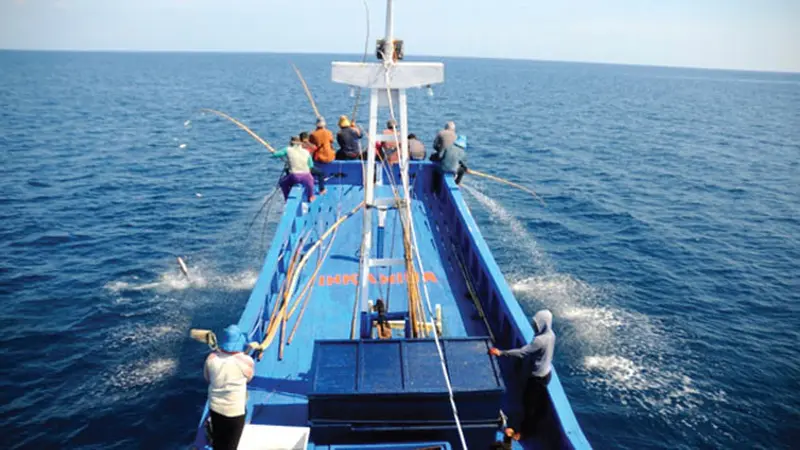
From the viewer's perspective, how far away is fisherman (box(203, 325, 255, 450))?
5.24 metres

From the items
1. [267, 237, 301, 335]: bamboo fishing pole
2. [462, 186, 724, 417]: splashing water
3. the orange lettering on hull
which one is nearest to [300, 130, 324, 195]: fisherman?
[267, 237, 301, 335]: bamboo fishing pole

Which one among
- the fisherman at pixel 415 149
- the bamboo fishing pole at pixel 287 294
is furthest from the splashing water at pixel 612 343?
the bamboo fishing pole at pixel 287 294

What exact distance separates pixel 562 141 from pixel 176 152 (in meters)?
27.9

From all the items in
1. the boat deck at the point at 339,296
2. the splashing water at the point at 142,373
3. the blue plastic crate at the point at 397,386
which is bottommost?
the splashing water at the point at 142,373

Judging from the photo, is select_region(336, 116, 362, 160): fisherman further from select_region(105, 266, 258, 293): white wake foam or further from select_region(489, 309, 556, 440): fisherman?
select_region(489, 309, 556, 440): fisherman

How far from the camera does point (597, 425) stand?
1121 centimetres

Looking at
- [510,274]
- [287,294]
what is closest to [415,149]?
[510,274]

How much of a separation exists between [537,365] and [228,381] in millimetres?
3415

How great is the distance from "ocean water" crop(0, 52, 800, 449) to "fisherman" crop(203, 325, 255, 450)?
5649 millimetres

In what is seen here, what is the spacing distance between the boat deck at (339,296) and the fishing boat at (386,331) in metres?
0.03

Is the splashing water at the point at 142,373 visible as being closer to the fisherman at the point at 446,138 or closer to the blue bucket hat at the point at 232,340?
the blue bucket hat at the point at 232,340

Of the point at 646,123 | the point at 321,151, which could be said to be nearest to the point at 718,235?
the point at 321,151

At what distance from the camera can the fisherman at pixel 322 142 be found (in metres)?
13.1

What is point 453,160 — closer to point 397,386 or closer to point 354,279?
point 354,279
